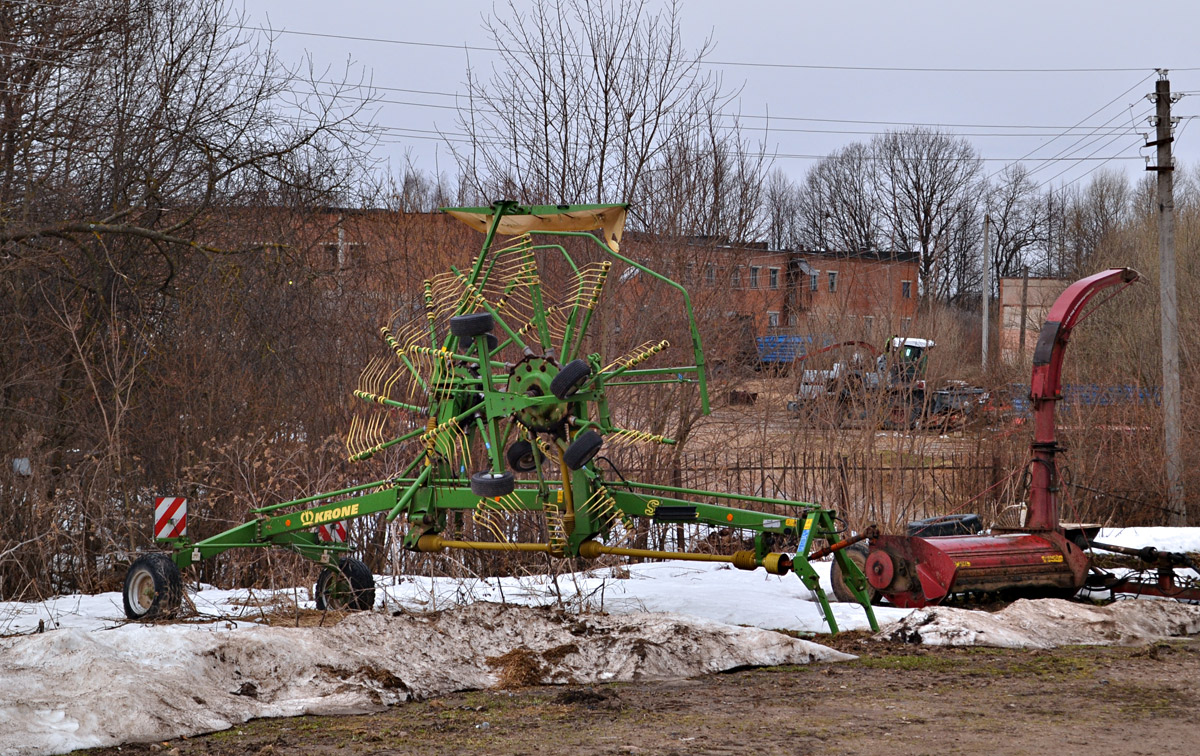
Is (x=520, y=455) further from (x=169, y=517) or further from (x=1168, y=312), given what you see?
(x=1168, y=312)

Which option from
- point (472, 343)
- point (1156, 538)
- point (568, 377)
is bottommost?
point (1156, 538)

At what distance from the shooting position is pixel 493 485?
7566 millimetres

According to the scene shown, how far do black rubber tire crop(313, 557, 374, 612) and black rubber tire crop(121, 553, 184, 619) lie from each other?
1040 mm

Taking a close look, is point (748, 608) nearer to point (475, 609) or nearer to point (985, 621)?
point (985, 621)

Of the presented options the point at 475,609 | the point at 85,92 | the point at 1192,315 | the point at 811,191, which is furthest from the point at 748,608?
the point at 811,191

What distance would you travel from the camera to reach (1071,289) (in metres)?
11.5

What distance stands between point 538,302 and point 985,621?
3.88 m

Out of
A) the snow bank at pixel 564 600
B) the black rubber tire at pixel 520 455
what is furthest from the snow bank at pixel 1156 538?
the black rubber tire at pixel 520 455

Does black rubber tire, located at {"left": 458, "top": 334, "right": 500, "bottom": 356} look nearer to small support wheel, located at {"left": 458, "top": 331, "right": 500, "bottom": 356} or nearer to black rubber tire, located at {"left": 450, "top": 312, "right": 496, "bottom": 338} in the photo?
small support wheel, located at {"left": 458, "top": 331, "right": 500, "bottom": 356}

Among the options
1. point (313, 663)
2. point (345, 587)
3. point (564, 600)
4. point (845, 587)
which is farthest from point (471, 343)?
point (845, 587)

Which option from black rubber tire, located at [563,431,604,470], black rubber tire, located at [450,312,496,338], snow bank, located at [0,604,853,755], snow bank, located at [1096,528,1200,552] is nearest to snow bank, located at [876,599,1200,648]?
snow bank, located at [0,604,853,755]

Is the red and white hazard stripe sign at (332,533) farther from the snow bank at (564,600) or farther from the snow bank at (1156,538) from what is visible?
the snow bank at (1156,538)

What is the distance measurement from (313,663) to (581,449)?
1939 mm

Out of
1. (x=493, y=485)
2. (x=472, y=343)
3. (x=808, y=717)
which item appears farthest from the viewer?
(x=472, y=343)
